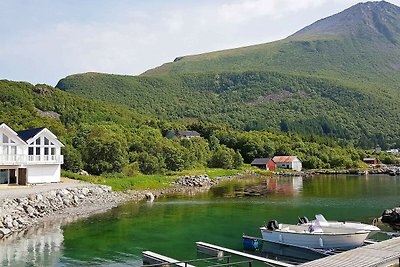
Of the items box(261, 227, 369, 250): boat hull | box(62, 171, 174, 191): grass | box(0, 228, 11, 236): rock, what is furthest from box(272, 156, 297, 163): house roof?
box(0, 228, 11, 236): rock

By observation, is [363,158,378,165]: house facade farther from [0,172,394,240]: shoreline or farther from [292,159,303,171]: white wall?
[0,172,394,240]: shoreline

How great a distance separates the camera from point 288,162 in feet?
397

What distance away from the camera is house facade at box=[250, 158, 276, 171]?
4606 inches

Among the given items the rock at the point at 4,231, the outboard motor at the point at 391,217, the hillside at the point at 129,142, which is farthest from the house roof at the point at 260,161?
the rock at the point at 4,231

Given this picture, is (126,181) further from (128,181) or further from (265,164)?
(265,164)

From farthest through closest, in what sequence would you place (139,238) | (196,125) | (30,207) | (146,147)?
(196,125)
(146,147)
(30,207)
(139,238)

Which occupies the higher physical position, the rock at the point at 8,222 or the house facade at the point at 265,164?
the house facade at the point at 265,164

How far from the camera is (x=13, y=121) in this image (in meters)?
99.9

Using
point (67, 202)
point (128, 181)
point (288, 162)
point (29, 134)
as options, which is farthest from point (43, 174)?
point (288, 162)

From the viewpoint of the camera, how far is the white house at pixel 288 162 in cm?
12056

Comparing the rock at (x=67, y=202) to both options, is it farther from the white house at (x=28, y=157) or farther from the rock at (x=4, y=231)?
the rock at (x=4, y=231)

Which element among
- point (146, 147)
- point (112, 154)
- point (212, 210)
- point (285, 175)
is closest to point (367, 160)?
point (285, 175)

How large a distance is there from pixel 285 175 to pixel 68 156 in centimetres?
5508

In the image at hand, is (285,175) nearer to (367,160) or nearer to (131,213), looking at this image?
(367,160)
